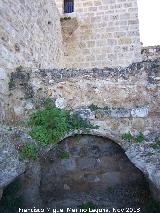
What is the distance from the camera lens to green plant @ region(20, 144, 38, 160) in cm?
485

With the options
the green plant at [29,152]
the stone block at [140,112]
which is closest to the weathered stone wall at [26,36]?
the green plant at [29,152]

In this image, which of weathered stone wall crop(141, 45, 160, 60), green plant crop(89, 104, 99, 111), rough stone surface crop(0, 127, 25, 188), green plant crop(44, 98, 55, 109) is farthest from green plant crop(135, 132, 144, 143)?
weathered stone wall crop(141, 45, 160, 60)

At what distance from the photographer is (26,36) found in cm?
660

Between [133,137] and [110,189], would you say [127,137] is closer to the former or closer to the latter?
[133,137]

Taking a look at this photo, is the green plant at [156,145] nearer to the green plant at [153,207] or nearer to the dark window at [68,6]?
the green plant at [153,207]

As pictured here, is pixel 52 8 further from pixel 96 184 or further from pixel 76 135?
pixel 96 184

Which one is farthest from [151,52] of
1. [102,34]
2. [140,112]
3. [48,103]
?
[48,103]

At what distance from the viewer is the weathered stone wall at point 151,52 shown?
10.7 meters

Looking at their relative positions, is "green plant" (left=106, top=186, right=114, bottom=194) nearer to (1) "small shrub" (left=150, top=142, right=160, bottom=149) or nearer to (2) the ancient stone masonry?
(2) the ancient stone masonry

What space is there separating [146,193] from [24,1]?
14.9 ft

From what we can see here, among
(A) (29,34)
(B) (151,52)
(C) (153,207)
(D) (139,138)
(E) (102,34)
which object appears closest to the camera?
(C) (153,207)

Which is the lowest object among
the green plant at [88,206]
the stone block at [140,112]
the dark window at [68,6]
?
the green plant at [88,206]

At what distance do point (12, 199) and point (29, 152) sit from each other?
77 centimetres

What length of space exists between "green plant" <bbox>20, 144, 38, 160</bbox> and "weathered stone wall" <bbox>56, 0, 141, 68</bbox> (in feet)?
19.3
